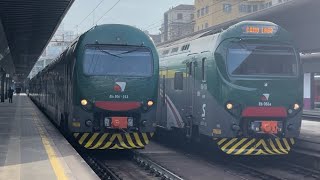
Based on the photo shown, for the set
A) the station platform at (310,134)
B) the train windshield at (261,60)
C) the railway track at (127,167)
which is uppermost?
the train windshield at (261,60)

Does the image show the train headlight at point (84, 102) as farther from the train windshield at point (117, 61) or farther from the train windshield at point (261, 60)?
the train windshield at point (261, 60)

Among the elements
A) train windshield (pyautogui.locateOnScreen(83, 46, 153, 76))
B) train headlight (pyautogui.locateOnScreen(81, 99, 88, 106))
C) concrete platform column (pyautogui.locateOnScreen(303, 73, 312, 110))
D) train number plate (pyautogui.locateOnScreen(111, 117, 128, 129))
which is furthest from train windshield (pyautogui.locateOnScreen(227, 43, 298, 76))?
concrete platform column (pyautogui.locateOnScreen(303, 73, 312, 110))

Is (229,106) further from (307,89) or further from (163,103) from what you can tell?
(307,89)

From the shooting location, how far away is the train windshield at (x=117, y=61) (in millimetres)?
12906

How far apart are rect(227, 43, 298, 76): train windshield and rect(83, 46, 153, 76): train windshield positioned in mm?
2355

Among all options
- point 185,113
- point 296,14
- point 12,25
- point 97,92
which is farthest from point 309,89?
point 97,92

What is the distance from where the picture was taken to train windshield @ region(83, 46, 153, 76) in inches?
508

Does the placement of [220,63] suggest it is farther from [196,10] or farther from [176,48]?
[196,10]

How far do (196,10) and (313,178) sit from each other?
75.6m

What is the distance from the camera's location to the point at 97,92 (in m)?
12.8

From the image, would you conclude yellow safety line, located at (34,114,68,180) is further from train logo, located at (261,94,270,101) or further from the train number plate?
train logo, located at (261,94,270,101)

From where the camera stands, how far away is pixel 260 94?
40.0ft

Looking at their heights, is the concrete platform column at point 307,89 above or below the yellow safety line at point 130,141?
above

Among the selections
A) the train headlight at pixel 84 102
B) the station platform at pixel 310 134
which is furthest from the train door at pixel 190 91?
the station platform at pixel 310 134
